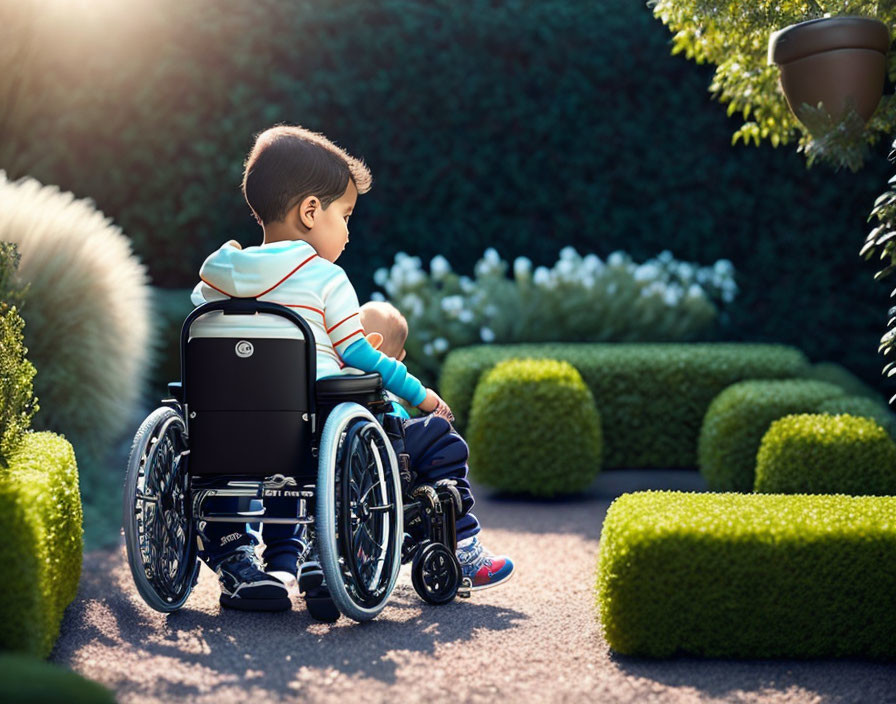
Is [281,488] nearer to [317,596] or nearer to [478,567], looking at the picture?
[317,596]

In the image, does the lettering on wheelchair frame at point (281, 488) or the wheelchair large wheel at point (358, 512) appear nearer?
the wheelchair large wheel at point (358, 512)

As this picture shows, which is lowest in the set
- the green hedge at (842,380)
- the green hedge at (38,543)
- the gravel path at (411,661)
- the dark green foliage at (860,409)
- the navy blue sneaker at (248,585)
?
the gravel path at (411,661)

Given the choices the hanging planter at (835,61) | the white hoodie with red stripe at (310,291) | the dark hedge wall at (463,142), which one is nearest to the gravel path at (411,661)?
the white hoodie with red stripe at (310,291)

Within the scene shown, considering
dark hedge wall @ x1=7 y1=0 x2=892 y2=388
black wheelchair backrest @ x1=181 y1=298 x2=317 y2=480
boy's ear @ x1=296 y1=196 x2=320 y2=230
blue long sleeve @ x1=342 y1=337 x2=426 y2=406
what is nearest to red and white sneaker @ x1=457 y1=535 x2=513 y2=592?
blue long sleeve @ x1=342 y1=337 x2=426 y2=406

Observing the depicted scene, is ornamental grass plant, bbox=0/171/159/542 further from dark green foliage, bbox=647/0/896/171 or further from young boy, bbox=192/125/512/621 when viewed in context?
dark green foliage, bbox=647/0/896/171

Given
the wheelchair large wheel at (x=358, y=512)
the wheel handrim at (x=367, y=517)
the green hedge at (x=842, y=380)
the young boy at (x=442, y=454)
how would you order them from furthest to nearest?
the green hedge at (x=842, y=380) → the young boy at (x=442, y=454) → the wheel handrim at (x=367, y=517) → the wheelchair large wheel at (x=358, y=512)

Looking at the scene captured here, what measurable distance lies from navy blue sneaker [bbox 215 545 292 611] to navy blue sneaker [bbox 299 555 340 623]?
125 millimetres

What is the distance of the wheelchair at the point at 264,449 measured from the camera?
2.97 metres

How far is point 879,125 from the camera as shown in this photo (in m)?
4.16

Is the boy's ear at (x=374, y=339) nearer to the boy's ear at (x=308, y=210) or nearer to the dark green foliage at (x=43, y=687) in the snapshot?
the boy's ear at (x=308, y=210)

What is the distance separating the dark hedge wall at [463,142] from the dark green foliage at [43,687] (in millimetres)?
5998

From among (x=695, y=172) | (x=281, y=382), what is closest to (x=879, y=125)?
(x=281, y=382)

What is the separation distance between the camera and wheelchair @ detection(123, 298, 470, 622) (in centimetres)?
297

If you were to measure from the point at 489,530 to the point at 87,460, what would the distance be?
6.94 feet
